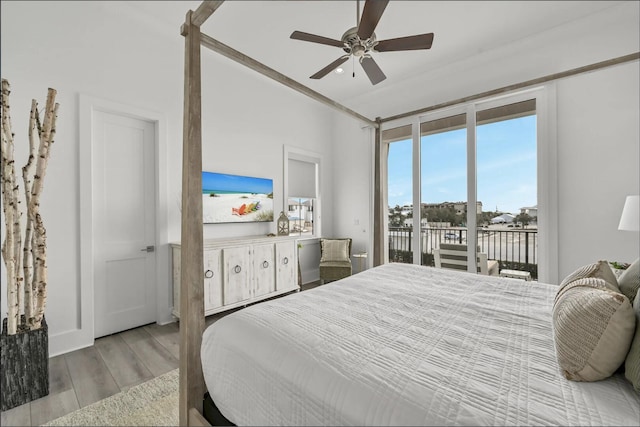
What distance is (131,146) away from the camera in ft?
9.46

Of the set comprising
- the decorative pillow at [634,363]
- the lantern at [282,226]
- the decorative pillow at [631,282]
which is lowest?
the decorative pillow at [634,363]

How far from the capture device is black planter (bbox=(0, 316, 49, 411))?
1.71 m

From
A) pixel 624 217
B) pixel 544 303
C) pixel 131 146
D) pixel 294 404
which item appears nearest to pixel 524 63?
pixel 624 217

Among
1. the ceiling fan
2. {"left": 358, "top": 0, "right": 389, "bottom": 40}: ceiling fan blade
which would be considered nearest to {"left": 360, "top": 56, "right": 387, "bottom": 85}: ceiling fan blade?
the ceiling fan

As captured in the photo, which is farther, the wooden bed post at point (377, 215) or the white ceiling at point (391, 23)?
the wooden bed post at point (377, 215)

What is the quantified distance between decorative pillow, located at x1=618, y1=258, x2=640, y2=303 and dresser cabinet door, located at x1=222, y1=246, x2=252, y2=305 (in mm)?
2918

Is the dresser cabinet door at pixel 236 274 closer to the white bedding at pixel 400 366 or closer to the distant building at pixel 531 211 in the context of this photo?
the white bedding at pixel 400 366

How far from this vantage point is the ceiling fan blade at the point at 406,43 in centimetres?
205

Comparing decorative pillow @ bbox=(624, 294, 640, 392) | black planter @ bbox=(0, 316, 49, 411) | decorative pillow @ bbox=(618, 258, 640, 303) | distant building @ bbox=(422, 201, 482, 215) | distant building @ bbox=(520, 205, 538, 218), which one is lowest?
black planter @ bbox=(0, 316, 49, 411)

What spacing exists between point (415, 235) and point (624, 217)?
2.15m

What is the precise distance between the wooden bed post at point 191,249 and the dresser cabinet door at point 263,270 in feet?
6.32

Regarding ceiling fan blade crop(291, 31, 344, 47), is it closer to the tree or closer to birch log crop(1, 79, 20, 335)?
the tree

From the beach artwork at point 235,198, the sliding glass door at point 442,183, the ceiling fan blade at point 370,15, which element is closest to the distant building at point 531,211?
the sliding glass door at point 442,183

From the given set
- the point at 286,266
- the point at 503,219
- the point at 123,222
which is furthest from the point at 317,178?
the point at 123,222
